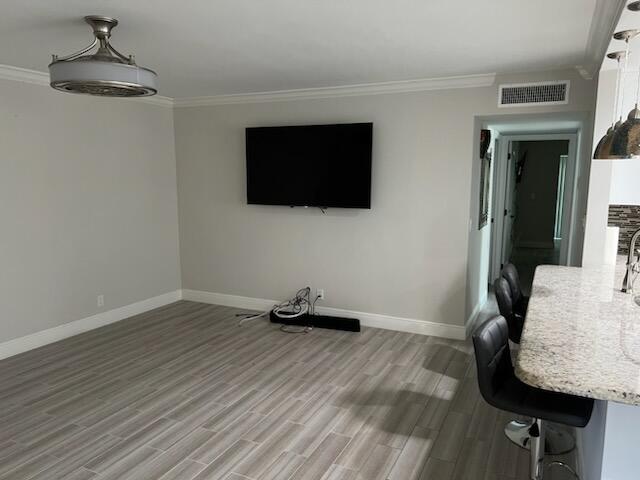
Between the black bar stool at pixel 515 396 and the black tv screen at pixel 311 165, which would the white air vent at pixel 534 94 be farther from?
the black bar stool at pixel 515 396

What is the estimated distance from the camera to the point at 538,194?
10.7 m

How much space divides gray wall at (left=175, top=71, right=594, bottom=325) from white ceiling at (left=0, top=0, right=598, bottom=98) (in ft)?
1.63

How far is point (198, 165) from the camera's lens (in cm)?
587

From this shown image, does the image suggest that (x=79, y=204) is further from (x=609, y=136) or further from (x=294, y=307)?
(x=609, y=136)

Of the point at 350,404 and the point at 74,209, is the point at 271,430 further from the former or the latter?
the point at 74,209

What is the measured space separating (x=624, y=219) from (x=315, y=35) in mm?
2839

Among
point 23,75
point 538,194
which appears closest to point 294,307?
point 23,75

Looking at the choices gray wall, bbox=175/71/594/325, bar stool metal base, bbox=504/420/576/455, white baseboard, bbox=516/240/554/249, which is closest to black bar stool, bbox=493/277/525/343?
bar stool metal base, bbox=504/420/576/455

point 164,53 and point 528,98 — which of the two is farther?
point 528,98

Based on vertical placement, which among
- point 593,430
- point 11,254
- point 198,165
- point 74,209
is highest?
point 198,165

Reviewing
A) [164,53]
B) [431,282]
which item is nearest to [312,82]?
[164,53]

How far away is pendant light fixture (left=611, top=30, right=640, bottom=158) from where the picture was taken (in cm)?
228

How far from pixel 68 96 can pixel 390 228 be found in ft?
11.5

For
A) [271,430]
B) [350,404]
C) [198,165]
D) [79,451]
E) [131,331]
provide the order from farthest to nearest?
1. [198,165]
2. [131,331]
3. [350,404]
4. [271,430]
5. [79,451]
